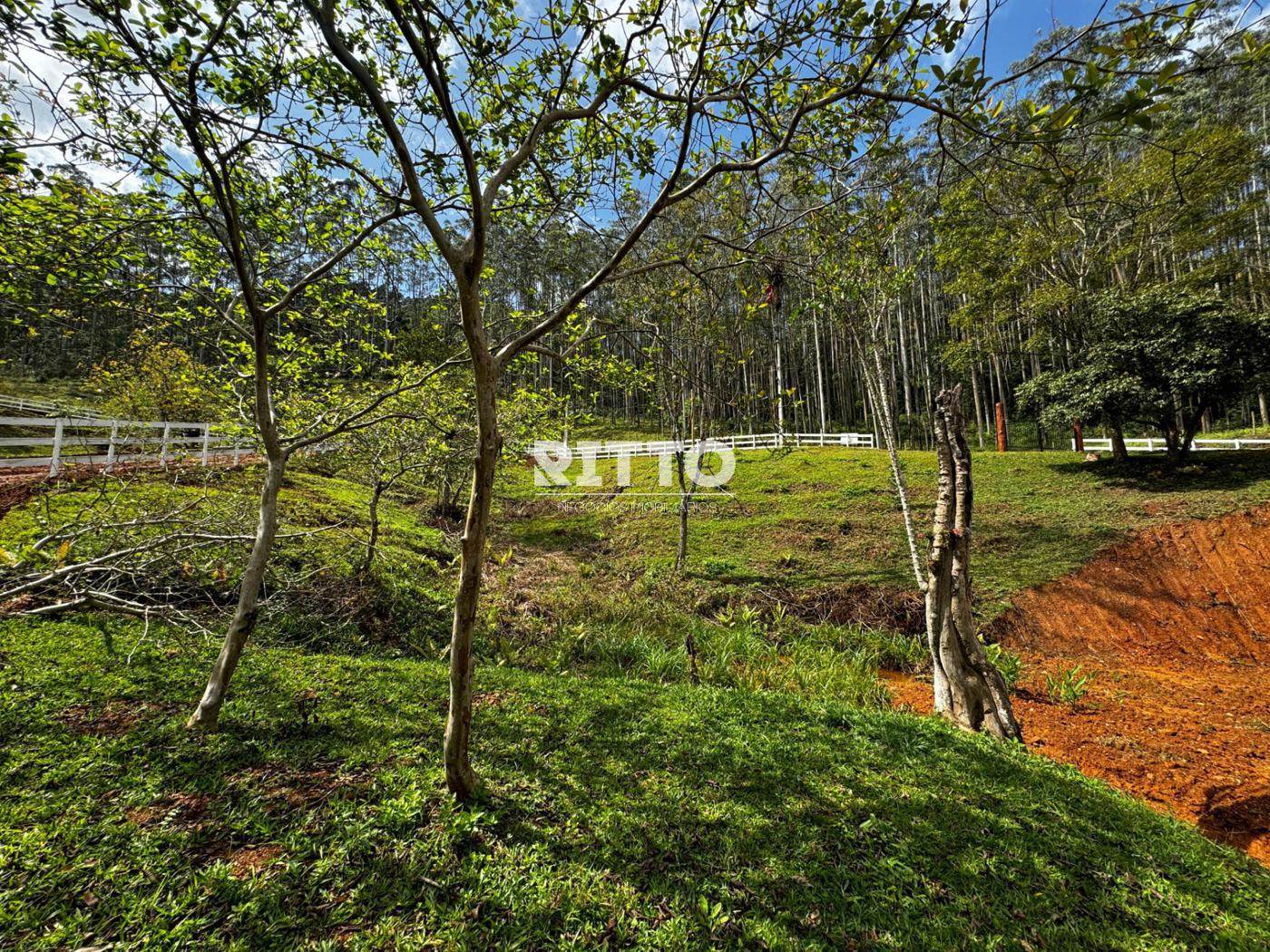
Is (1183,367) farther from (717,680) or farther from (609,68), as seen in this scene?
(609,68)

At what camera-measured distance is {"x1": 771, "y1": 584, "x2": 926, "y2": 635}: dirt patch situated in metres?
7.62

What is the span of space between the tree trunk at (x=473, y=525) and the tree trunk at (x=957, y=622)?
13.9 ft

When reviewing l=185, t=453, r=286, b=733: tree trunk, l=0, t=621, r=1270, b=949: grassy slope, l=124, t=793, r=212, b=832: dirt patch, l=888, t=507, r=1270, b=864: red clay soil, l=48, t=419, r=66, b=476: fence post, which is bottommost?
l=888, t=507, r=1270, b=864: red clay soil

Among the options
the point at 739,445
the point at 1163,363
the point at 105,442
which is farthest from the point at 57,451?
the point at 1163,363

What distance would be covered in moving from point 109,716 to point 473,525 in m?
2.96

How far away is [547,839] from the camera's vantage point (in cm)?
255

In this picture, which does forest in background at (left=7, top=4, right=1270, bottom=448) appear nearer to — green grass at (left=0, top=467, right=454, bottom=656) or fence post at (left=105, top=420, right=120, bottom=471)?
fence post at (left=105, top=420, right=120, bottom=471)

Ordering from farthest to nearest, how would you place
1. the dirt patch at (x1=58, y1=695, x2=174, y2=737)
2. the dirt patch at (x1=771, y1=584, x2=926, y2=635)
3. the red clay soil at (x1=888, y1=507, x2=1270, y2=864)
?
the dirt patch at (x1=771, y1=584, x2=926, y2=635), the red clay soil at (x1=888, y1=507, x2=1270, y2=864), the dirt patch at (x1=58, y1=695, x2=174, y2=737)

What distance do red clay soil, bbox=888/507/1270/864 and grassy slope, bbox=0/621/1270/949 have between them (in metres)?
0.95

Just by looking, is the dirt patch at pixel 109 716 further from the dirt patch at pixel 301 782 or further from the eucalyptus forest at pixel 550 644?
the dirt patch at pixel 301 782

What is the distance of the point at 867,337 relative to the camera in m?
8.99

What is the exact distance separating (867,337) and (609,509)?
936 cm

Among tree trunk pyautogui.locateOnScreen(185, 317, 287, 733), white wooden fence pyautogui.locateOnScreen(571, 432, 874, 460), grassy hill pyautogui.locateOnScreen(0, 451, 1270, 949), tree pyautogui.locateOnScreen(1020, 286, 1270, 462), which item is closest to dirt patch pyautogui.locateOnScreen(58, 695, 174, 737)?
grassy hill pyautogui.locateOnScreen(0, 451, 1270, 949)

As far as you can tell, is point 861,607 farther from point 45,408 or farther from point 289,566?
point 45,408
